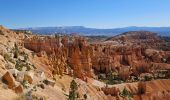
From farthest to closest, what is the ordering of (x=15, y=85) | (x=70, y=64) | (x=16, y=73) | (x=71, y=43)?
(x=71, y=43), (x=70, y=64), (x=16, y=73), (x=15, y=85)

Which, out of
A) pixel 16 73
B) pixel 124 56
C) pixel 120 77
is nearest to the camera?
pixel 16 73

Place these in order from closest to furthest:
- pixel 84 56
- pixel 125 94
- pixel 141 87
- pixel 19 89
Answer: pixel 19 89
pixel 125 94
pixel 141 87
pixel 84 56

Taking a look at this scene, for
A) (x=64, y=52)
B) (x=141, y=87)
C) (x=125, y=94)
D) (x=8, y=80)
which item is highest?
(x=8, y=80)

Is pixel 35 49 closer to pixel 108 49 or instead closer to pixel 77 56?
pixel 77 56

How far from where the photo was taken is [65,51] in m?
66.6

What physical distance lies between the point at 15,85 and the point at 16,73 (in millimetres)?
2569

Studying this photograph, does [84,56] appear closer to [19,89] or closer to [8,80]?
[8,80]

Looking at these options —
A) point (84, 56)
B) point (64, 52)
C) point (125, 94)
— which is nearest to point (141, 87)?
point (125, 94)

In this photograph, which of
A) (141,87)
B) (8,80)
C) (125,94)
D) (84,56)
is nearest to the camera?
(8,80)

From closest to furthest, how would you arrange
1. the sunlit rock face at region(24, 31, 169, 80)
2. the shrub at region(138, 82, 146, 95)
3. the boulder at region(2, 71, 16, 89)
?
the boulder at region(2, 71, 16, 89) → the sunlit rock face at region(24, 31, 169, 80) → the shrub at region(138, 82, 146, 95)

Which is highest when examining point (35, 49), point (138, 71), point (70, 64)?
point (35, 49)

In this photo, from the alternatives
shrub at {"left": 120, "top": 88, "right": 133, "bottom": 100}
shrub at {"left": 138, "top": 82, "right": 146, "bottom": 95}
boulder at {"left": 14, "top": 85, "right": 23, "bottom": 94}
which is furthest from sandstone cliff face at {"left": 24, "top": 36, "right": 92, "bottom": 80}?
boulder at {"left": 14, "top": 85, "right": 23, "bottom": 94}

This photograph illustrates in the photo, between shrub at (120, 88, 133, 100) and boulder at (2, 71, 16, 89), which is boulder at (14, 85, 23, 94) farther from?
shrub at (120, 88, 133, 100)

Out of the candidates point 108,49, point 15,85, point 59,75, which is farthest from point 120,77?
point 15,85
